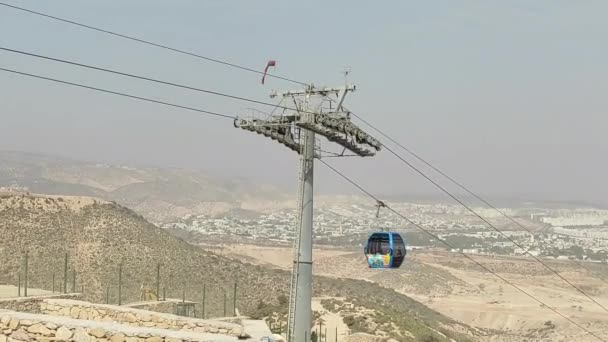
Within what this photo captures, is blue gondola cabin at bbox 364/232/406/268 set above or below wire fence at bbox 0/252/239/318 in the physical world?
above

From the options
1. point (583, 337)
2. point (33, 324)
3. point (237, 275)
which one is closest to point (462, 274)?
point (583, 337)

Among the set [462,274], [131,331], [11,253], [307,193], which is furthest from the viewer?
[462,274]

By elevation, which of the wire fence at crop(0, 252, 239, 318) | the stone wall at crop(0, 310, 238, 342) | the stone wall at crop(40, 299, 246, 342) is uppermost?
the stone wall at crop(0, 310, 238, 342)

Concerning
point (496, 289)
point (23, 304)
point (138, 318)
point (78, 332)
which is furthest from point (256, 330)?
point (496, 289)

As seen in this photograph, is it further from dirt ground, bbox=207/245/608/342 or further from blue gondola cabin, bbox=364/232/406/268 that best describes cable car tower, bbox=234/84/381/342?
dirt ground, bbox=207/245/608/342

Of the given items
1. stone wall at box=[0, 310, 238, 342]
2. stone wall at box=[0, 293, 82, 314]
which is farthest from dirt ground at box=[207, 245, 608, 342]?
stone wall at box=[0, 310, 238, 342]

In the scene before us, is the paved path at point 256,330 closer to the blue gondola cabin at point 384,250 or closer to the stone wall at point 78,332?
the stone wall at point 78,332

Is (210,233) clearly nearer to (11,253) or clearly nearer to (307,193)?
(11,253)

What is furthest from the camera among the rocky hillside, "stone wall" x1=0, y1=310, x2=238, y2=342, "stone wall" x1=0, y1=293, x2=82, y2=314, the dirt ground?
the dirt ground

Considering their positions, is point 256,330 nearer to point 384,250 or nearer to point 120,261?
point 384,250
